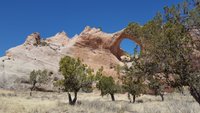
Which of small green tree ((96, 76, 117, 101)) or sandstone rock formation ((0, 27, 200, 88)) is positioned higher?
sandstone rock formation ((0, 27, 200, 88))

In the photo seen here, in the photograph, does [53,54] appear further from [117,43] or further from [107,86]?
[107,86]

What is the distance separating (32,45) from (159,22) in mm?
72393

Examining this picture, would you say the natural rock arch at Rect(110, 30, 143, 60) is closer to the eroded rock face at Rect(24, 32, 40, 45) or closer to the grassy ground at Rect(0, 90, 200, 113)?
the eroded rock face at Rect(24, 32, 40, 45)

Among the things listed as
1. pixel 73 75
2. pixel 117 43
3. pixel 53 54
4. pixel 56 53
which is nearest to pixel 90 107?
pixel 73 75

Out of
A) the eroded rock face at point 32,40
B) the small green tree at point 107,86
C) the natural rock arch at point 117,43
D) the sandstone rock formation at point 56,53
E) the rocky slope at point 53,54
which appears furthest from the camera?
the natural rock arch at point 117,43

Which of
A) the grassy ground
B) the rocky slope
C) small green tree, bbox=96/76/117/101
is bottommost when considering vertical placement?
the grassy ground

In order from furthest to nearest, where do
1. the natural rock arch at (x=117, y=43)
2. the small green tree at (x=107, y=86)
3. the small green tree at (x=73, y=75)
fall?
the natural rock arch at (x=117, y=43) → the small green tree at (x=107, y=86) → the small green tree at (x=73, y=75)

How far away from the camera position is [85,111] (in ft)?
79.7

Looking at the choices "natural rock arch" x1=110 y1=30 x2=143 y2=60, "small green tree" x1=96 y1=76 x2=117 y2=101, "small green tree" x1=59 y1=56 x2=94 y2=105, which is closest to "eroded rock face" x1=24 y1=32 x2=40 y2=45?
"natural rock arch" x1=110 y1=30 x2=143 y2=60

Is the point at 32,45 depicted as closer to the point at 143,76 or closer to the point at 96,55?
the point at 96,55

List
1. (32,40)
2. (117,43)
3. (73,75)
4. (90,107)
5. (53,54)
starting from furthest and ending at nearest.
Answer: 1. (117,43)
2. (32,40)
3. (53,54)
4. (73,75)
5. (90,107)

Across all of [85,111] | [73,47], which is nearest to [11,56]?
[73,47]

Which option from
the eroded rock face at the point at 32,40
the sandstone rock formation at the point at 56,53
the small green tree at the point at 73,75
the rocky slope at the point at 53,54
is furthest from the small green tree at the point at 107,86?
the eroded rock face at the point at 32,40

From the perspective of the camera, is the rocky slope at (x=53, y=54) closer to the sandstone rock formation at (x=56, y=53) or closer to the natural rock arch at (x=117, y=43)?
the sandstone rock formation at (x=56, y=53)
